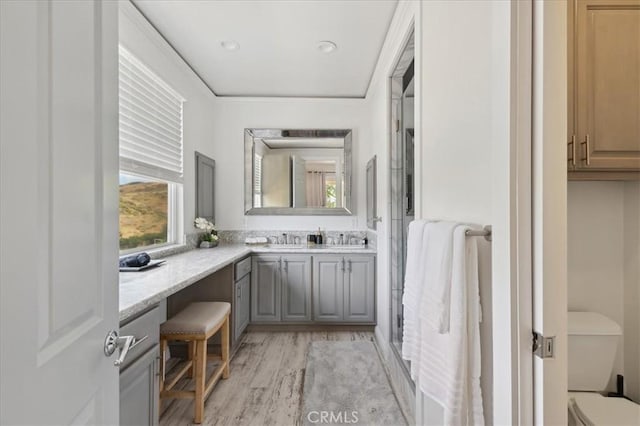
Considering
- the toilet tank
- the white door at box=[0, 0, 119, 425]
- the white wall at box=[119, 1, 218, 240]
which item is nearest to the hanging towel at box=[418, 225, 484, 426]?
the toilet tank

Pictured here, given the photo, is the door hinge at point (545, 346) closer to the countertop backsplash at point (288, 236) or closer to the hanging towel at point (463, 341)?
the hanging towel at point (463, 341)

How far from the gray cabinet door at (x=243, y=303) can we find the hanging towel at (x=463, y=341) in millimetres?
2145

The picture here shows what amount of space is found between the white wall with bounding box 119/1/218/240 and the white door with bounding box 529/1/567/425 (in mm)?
2370

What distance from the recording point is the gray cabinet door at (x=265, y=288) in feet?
10.4

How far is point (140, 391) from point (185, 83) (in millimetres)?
2698

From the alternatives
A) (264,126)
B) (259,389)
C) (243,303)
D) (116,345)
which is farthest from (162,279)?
(264,126)

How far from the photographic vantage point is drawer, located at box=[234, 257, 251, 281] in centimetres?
274

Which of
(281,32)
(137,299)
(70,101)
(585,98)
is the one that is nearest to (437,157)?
(585,98)

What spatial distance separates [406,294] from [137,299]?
1.14m

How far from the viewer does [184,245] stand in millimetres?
2959

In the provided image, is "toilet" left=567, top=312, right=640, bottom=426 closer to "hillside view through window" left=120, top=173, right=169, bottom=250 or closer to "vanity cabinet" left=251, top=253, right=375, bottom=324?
"vanity cabinet" left=251, top=253, right=375, bottom=324

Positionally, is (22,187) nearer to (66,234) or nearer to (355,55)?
(66,234)

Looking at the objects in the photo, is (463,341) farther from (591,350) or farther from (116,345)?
(116,345)

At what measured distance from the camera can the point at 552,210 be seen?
30.3 inches
